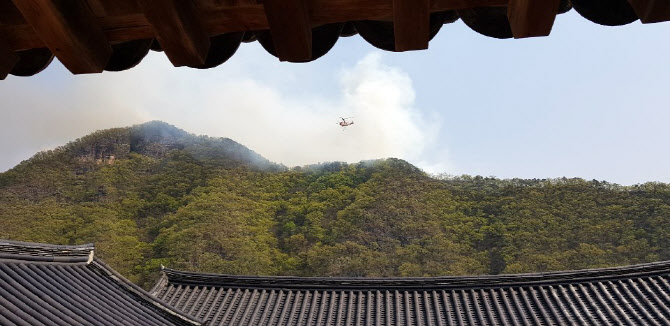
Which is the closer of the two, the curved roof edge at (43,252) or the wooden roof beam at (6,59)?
the wooden roof beam at (6,59)

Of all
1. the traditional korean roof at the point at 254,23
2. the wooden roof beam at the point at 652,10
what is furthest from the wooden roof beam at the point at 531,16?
the wooden roof beam at the point at 652,10

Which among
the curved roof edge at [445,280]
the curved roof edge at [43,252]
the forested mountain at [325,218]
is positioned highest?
the forested mountain at [325,218]

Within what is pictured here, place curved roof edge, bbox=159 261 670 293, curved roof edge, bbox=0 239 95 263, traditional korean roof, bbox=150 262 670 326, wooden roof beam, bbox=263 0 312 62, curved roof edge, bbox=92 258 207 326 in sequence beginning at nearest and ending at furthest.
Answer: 1. wooden roof beam, bbox=263 0 312 62
2. curved roof edge, bbox=0 239 95 263
3. curved roof edge, bbox=92 258 207 326
4. traditional korean roof, bbox=150 262 670 326
5. curved roof edge, bbox=159 261 670 293

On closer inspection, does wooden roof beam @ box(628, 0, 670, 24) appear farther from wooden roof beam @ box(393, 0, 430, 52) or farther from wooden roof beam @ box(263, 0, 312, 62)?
wooden roof beam @ box(263, 0, 312, 62)

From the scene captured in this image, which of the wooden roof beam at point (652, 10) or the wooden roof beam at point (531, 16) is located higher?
the wooden roof beam at point (531, 16)

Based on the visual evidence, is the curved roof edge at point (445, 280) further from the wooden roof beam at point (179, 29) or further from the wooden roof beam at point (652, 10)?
the wooden roof beam at point (652, 10)

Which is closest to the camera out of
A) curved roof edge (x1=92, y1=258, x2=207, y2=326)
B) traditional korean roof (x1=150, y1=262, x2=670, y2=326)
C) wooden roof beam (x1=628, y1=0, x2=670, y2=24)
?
wooden roof beam (x1=628, y1=0, x2=670, y2=24)

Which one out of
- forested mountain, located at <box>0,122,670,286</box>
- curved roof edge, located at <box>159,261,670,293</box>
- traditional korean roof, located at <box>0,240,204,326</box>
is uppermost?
forested mountain, located at <box>0,122,670,286</box>

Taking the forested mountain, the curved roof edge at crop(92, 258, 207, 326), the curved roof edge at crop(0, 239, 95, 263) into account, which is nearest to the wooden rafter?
the curved roof edge at crop(0, 239, 95, 263)

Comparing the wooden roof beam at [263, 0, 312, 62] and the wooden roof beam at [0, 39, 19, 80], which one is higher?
the wooden roof beam at [0, 39, 19, 80]
